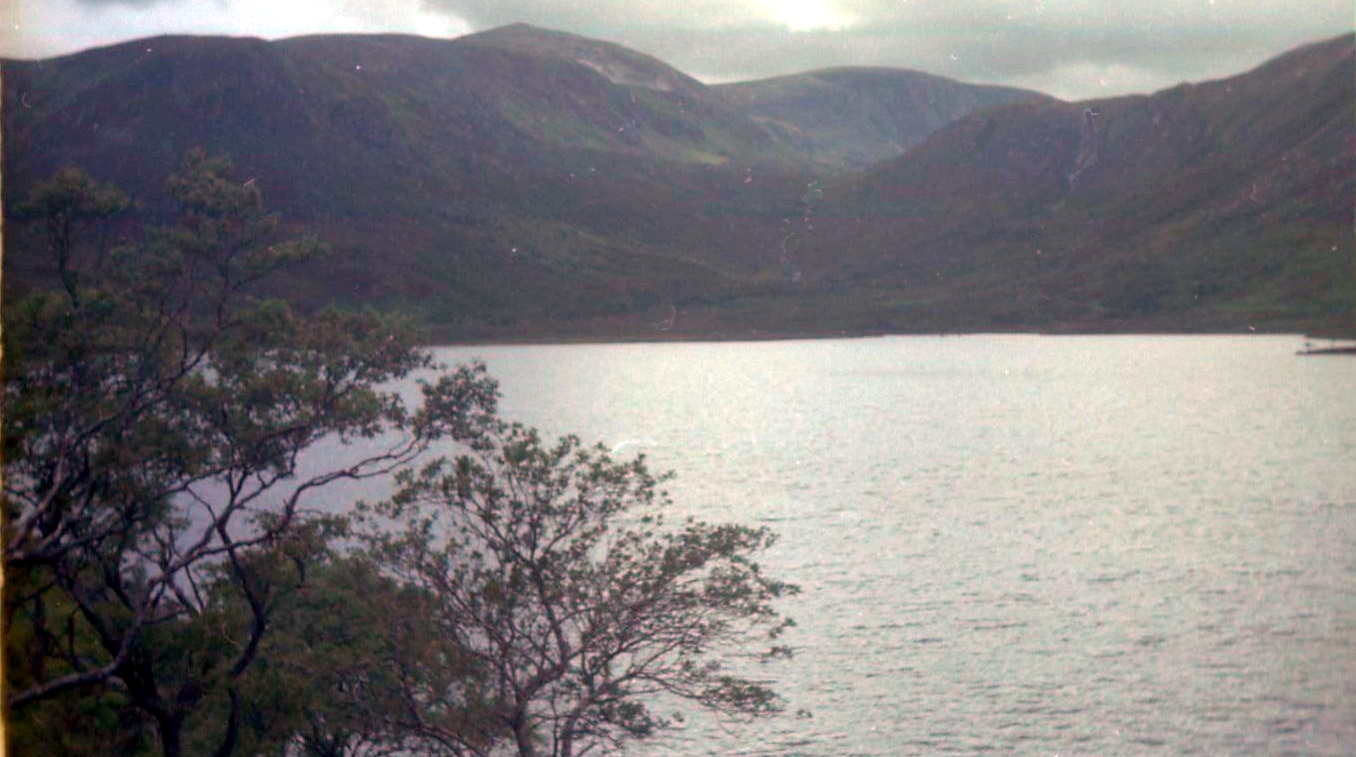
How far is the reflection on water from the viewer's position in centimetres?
Answer: 3472

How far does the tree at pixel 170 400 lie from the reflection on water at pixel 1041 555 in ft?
41.9

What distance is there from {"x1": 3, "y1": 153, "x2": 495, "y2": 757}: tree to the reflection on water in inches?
503

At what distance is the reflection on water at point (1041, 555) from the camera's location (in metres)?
34.7

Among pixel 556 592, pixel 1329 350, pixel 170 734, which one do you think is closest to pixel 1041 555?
pixel 556 592

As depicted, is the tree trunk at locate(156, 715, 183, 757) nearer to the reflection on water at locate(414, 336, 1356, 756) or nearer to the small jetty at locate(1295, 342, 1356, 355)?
the reflection on water at locate(414, 336, 1356, 756)

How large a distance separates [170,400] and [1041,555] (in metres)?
40.2

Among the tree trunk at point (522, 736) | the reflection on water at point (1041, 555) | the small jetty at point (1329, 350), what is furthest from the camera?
the small jetty at point (1329, 350)

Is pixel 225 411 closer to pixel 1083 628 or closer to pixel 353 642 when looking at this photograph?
pixel 353 642

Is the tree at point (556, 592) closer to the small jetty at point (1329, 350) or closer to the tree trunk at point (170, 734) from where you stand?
the tree trunk at point (170, 734)

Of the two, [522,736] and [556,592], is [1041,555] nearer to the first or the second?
[556,592]

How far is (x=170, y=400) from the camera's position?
22094 mm

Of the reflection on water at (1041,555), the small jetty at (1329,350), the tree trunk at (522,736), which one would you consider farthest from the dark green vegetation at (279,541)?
the small jetty at (1329,350)

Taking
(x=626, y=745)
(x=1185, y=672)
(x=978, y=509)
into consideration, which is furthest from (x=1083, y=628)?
(x=978, y=509)

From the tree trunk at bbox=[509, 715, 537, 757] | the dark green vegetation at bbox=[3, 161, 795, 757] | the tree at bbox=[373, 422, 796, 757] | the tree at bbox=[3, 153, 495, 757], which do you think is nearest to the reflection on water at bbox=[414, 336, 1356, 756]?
the tree at bbox=[373, 422, 796, 757]
